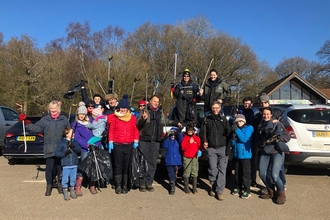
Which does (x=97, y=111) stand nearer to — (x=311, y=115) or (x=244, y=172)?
(x=244, y=172)

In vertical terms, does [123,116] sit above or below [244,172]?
above

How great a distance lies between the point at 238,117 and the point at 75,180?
118 inches

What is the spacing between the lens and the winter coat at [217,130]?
5172mm

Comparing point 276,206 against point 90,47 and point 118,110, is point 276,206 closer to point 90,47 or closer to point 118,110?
point 118,110

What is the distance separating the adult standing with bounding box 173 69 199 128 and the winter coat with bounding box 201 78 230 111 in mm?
218

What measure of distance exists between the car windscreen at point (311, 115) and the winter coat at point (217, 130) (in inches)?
70.3

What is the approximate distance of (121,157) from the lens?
5258 millimetres

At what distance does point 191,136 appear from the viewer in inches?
209

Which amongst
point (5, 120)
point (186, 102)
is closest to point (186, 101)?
point (186, 102)

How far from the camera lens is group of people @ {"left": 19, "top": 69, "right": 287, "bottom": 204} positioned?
5.01 meters

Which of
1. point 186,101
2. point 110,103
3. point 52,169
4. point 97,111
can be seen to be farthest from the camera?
point 110,103

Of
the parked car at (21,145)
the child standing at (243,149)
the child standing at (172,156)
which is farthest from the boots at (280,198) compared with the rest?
the parked car at (21,145)

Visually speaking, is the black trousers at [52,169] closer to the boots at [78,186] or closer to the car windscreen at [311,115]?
the boots at [78,186]

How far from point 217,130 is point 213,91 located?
115 cm
